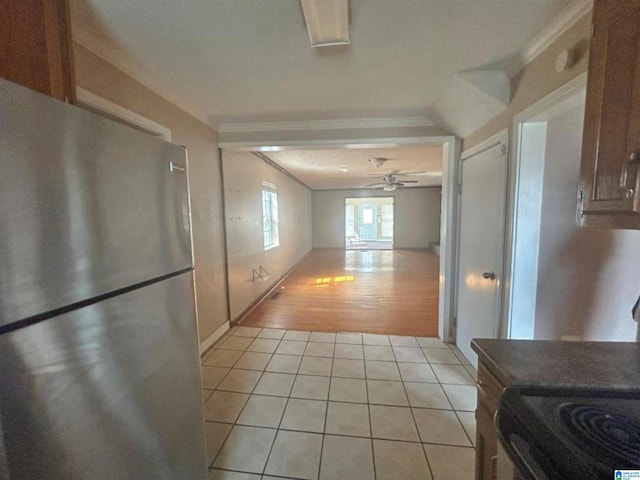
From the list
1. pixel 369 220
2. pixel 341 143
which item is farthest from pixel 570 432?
pixel 369 220

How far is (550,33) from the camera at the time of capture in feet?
4.84

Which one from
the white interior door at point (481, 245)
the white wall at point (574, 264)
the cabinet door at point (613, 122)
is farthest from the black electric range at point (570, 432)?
the white interior door at point (481, 245)

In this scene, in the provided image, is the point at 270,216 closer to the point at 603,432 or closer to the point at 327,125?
the point at 327,125

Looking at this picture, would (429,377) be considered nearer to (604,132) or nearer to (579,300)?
(579,300)

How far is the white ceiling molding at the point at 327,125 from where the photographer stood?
2830mm

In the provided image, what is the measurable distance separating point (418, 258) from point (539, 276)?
6.52 meters

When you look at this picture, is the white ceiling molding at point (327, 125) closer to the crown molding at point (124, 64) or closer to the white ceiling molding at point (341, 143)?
the white ceiling molding at point (341, 143)

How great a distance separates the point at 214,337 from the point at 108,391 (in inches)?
93.5

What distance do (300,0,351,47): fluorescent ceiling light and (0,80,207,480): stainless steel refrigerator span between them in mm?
948

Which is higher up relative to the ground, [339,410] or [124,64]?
[124,64]

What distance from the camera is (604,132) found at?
0.97m

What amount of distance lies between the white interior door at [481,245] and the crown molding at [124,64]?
2.66 m

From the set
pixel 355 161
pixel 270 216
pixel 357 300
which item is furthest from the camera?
pixel 270 216

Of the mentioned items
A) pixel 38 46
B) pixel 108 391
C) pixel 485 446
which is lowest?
pixel 485 446
